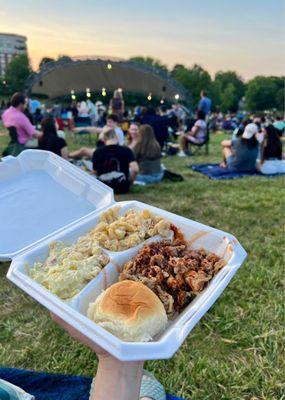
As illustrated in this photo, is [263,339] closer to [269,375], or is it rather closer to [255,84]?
[269,375]

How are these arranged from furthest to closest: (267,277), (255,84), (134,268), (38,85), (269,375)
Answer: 1. (255,84)
2. (38,85)
3. (267,277)
4. (269,375)
5. (134,268)

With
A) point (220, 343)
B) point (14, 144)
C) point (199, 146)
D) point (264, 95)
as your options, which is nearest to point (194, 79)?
point (264, 95)

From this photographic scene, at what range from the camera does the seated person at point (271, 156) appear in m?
8.26

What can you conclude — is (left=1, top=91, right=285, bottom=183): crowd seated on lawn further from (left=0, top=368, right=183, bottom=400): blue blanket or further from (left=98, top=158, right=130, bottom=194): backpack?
(left=0, top=368, right=183, bottom=400): blue blanket

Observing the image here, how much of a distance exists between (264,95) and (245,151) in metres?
76.5

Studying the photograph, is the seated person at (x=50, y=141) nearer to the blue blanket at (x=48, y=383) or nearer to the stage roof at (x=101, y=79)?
the blue blanket at (x=48, y=383)

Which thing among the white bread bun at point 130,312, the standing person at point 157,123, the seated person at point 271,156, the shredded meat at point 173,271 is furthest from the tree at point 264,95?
the white bread bun at point 130,312

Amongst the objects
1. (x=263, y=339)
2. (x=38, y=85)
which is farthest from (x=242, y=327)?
(x=38, y=85)

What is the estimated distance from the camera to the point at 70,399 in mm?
1967

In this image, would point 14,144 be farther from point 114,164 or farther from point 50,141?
point 114,164

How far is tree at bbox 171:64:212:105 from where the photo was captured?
74812mm

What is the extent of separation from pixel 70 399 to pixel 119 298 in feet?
3.62

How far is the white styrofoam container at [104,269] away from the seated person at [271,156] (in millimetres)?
6800

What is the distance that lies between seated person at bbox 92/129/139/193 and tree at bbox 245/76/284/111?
253 feet
